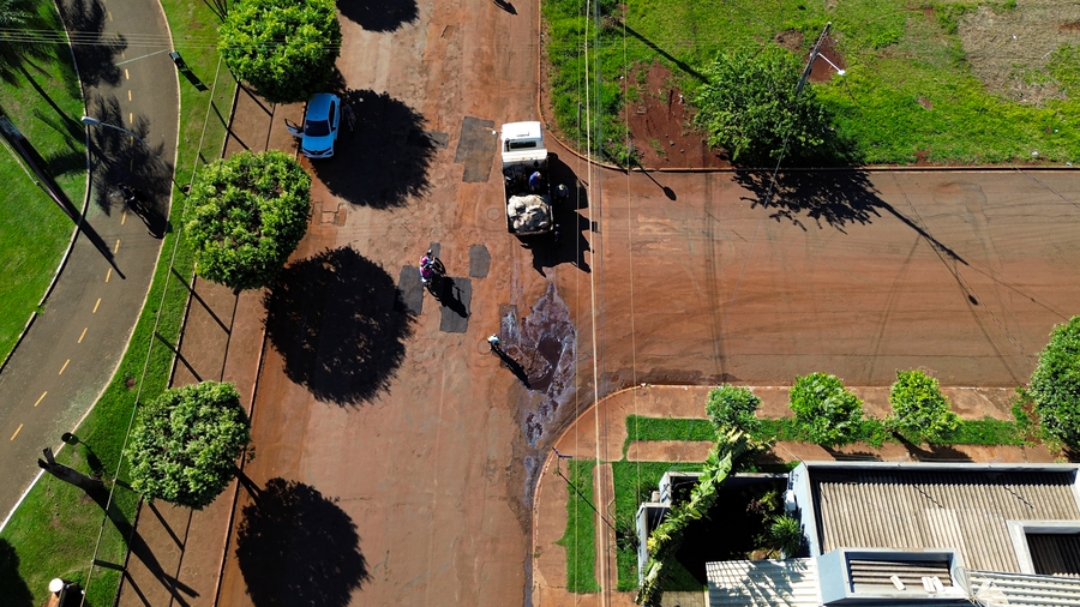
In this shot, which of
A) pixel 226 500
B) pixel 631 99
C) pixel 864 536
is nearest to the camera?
pixel 864 536

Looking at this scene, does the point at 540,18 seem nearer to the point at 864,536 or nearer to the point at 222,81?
the point at 222,81

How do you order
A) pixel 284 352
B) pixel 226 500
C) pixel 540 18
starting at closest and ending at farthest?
pixel 226 500 → pixel 284 352 → pixel 540 18

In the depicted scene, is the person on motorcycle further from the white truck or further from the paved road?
the paved road

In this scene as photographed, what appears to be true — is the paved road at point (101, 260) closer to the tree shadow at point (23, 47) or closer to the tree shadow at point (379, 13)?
the tree shadow at point (23, 47)

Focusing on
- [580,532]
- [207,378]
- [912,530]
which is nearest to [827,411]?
[912,530]

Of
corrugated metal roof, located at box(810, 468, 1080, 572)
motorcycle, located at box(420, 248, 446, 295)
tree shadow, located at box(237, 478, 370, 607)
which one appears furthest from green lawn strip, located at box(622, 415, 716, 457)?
tree shadow, located at box(237, 478, 370, 607)

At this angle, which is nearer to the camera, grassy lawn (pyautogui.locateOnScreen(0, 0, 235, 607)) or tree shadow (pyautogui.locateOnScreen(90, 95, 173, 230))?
grassy lawn (pyautogui.locateOnScreen(0, 0, 235, 607))

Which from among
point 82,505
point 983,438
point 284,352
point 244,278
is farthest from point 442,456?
point 983,438
